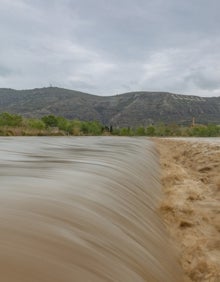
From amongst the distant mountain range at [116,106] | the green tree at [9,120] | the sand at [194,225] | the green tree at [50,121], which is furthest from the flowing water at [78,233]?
the distant mountain range at [116,106]

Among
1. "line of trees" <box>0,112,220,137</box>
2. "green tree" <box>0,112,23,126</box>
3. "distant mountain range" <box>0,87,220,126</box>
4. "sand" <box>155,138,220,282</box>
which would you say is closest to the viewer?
"sand" <box>155,138,220,282</box>

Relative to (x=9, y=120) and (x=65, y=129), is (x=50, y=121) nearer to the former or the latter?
(x=65, y=129)

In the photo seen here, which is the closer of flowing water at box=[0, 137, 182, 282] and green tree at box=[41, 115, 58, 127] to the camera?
flowing water at box=[0, 137, 182, 282]

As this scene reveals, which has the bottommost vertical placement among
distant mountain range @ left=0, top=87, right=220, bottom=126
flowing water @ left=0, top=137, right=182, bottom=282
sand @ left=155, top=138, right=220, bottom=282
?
sand @ left=155, top=138, right=220, bottom=282

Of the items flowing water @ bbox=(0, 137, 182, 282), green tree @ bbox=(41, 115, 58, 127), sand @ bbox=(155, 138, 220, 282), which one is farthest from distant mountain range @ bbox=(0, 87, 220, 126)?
flowing water @ bbox=(0, 137, 182, 282)

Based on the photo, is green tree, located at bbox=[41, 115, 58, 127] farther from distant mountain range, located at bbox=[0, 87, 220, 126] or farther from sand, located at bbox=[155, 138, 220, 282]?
sand, located at bbox=[155, 138, 220, 282]

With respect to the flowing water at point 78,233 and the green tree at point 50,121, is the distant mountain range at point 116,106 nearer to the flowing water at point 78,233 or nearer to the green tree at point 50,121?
the green tree at point 50,121

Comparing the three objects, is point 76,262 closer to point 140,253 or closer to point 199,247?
point 140,253
